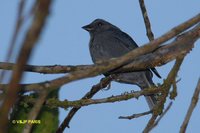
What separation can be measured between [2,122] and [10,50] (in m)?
0.14

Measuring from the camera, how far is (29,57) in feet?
2.03

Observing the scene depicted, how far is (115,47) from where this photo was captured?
737cm

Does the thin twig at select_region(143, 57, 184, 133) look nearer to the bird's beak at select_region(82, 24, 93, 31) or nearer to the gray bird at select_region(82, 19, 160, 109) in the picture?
the gray bird at select_region(82, 19, 160, 109)

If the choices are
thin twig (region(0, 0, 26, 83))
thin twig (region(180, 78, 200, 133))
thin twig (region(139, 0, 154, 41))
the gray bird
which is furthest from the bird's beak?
thin twig (region(0, 0, 26, 83))

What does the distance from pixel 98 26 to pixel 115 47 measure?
1.48 meters

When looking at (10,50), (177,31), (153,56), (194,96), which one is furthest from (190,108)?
(153,56)

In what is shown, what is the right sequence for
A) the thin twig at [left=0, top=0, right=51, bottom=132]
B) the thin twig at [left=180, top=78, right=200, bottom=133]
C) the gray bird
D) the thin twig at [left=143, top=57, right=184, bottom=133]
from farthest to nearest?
the gray bird
the thin twig at [left=143, top=57, right=184, bottom=133]
the thin twig at [left=180, top=78, right=200, bottom=133]
the thin twig at [left=0, top=0, right=51, bottom=132]

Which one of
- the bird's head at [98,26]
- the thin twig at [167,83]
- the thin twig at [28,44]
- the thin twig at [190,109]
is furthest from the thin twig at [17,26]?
the bird's head at [98,26]

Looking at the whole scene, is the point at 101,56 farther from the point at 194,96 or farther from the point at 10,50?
the point at 10,50

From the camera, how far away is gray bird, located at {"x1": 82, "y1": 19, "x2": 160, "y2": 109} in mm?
6812

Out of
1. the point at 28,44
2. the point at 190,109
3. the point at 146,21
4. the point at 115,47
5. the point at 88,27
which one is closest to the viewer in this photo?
the point at 28,44

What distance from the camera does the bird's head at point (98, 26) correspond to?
8.49m

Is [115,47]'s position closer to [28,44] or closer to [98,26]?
[98,26]

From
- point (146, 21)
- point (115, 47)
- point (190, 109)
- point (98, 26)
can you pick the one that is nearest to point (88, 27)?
point (98, 26)
